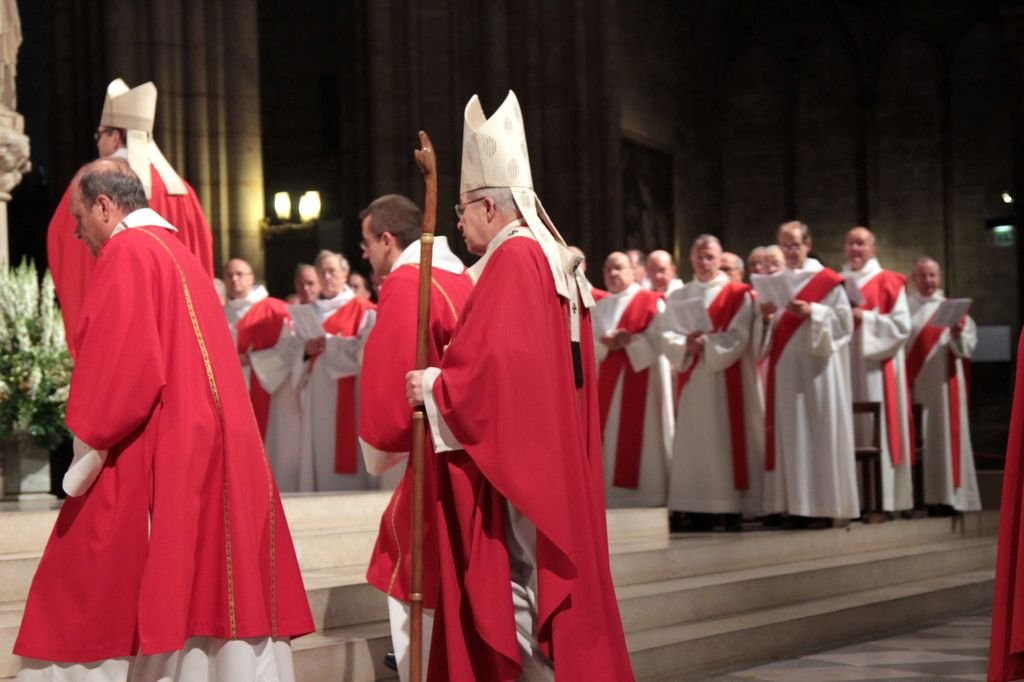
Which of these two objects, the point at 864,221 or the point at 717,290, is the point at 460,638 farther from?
the point at 864,221

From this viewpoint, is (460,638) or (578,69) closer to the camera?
(460,638)

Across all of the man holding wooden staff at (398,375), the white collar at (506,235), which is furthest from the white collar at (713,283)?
the white collar at (506,235)

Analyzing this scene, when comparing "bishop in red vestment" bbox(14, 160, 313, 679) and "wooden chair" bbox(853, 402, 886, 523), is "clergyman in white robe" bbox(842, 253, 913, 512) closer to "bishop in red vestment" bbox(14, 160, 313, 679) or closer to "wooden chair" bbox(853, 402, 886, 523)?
"wooden chair" bbox(853, 402, 886, 523)

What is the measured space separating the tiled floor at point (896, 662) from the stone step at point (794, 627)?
107 mm

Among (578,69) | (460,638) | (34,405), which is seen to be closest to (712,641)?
(460,638)

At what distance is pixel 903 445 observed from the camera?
37.3 ft

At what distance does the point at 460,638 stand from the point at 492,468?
50cm

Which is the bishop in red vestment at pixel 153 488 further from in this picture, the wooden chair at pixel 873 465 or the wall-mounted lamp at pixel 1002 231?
the wall-mounted lamp at pixel 1002 231

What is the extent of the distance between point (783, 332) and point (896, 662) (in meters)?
3.37

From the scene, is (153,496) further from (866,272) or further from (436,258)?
(866,272)

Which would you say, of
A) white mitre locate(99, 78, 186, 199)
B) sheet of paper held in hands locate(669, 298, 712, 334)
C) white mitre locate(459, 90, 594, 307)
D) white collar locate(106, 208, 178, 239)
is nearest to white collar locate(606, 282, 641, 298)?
sheet of paper held in hands locate(669, 298, 712, 334)

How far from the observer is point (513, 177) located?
16.2 ft

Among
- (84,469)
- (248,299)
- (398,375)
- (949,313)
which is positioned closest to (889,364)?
(949,313)

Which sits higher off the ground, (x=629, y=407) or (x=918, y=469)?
(x=629, y=407)
